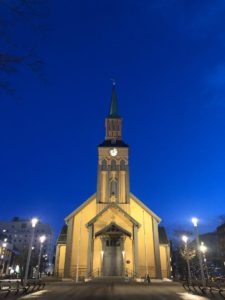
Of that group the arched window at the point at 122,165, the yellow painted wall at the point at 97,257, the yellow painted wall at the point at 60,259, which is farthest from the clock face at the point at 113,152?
the yellow painted wall at the point at 60,259

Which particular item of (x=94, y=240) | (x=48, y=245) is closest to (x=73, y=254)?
(x=94, y=240)

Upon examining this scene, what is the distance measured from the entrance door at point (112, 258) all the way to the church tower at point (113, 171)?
7160mm

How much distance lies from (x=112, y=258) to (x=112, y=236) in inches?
122

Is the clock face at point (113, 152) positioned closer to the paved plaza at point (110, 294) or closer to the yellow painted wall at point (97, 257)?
the yellow painted wall at point (97, 257)

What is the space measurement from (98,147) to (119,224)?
1487 centimetres

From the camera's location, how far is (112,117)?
56.1 meters

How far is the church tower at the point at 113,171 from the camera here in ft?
152

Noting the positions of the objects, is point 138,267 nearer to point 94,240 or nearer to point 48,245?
point 94,240

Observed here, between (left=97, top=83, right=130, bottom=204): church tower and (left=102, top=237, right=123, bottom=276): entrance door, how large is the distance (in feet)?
23.5

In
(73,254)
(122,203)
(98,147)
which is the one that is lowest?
(73,254)

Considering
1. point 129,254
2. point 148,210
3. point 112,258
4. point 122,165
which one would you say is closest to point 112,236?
point 112,258

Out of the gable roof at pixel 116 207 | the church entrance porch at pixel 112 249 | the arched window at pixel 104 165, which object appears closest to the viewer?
the church entrance porch at pixel 112 249

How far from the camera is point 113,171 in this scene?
48.7 m

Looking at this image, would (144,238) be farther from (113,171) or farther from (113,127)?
(113,127)
